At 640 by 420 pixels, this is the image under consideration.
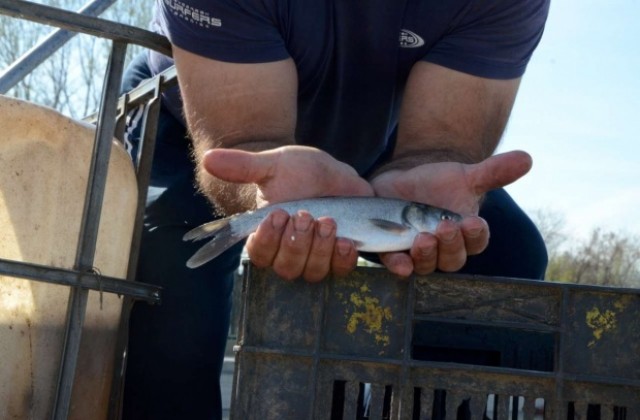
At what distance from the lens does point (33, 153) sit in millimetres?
2137

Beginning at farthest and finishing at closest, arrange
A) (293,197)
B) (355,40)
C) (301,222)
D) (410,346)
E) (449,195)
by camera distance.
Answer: (355,40) < (449,195) < (293,197) < (301,222) < (410,346)

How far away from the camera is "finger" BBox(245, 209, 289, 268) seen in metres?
1.96

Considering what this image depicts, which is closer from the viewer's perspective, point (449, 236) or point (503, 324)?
point (503, 324)

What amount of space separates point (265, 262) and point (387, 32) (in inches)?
44.3

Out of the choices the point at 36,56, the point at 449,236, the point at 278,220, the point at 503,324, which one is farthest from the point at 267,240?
the point at 36,56

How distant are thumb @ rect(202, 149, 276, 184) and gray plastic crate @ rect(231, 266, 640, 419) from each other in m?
0.23

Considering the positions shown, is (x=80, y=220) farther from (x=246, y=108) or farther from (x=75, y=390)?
(x=246, y=108)

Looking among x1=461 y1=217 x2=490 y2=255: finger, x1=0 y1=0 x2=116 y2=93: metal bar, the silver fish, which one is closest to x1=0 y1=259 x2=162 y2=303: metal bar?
the silver fish

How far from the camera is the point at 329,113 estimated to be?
10.0 feet

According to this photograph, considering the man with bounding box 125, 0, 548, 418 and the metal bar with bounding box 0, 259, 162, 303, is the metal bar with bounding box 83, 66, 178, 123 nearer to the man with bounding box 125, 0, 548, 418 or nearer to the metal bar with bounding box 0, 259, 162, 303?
the man with bounding box 125, 0, 548, 418

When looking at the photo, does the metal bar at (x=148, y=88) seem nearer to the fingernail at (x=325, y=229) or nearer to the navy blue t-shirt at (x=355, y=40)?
the navy blue t-shirt at (x=355, y=40)

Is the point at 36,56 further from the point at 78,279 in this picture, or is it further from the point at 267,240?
the point at 267,240

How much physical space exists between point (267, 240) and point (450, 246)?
389 mm

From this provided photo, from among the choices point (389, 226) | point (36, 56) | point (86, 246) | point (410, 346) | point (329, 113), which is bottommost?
point (410, 346)
